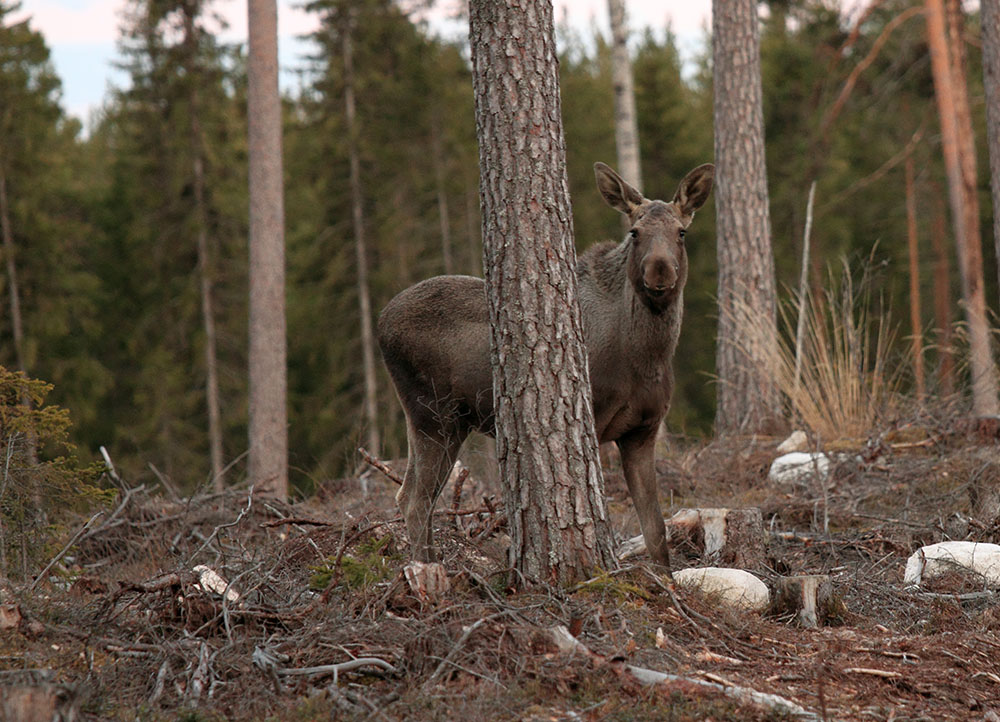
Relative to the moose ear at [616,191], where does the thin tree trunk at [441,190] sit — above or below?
above

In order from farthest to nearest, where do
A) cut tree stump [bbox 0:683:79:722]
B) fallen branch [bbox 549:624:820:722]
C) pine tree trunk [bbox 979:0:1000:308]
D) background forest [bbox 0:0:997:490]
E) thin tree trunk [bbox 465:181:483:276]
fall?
thin tree trunk [bbox 465:181:483:276], background forest [bbox 0:0:997:490], pine tree trunk [bbox 979:0:1000:308], fallen branch [bbox 549:624:820:722], cut tree stump [bbox 0:683:79:722]

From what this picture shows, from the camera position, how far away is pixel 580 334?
5141mm

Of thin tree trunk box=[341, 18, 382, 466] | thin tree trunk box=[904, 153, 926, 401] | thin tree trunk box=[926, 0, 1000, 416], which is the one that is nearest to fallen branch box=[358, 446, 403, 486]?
thin tree trunk box=[926, 0, 1000, 416]

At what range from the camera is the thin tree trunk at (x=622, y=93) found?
14.4 m

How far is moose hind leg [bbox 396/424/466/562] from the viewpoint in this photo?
6.45 meters

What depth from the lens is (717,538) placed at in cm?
655

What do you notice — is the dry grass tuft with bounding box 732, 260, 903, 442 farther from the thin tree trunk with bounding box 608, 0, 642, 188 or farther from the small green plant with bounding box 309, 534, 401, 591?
the small green plant with bounding box 309, 534, 401, 591

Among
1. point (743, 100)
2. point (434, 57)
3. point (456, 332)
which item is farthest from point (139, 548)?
point (434, 57)

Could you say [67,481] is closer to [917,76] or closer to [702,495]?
[702,495]

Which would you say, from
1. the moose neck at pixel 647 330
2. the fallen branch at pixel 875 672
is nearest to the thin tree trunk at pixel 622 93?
the moose neck at pixel 647 330

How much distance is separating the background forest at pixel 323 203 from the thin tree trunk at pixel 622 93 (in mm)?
7999

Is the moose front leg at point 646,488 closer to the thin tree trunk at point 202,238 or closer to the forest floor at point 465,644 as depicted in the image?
the forest floor at point 465,644

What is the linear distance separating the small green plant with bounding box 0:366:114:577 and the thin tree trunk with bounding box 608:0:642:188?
9.46 m

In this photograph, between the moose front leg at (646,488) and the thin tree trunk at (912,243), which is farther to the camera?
the thin tree trunk at (912,243)
